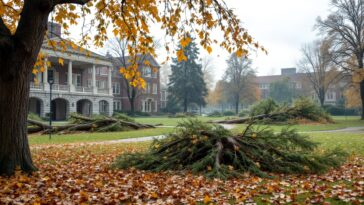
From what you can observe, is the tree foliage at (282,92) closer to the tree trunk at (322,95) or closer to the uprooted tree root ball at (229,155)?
the tree trunk at (322,95)

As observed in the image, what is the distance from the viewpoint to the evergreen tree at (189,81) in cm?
6097

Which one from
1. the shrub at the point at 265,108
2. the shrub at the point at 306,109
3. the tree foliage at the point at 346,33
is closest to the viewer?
the shrub at the point at 306,109

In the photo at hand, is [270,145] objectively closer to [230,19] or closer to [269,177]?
[269,177]

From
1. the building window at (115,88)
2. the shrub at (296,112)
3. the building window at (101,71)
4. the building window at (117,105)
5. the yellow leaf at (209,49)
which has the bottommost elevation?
the shrub at (296,112)

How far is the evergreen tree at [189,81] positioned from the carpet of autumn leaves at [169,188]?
177 ft

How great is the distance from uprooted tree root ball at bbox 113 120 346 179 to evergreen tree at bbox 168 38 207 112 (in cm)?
5294

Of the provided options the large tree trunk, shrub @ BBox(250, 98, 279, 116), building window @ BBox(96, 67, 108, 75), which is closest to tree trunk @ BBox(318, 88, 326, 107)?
shrub @ BBox(250, 98, 279, 116)

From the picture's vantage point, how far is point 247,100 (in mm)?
65062

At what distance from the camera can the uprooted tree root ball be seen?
6637 mm

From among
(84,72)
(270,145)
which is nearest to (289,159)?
(270,145)

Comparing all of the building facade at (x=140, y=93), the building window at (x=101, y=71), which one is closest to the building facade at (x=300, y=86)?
the building facade at (x=140, y=93)

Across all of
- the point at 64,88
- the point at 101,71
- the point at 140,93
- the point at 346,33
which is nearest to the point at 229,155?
the point at 346,33

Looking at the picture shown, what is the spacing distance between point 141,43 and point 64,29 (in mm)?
2947

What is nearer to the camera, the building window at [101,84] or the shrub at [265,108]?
the shrub at [265,108]
